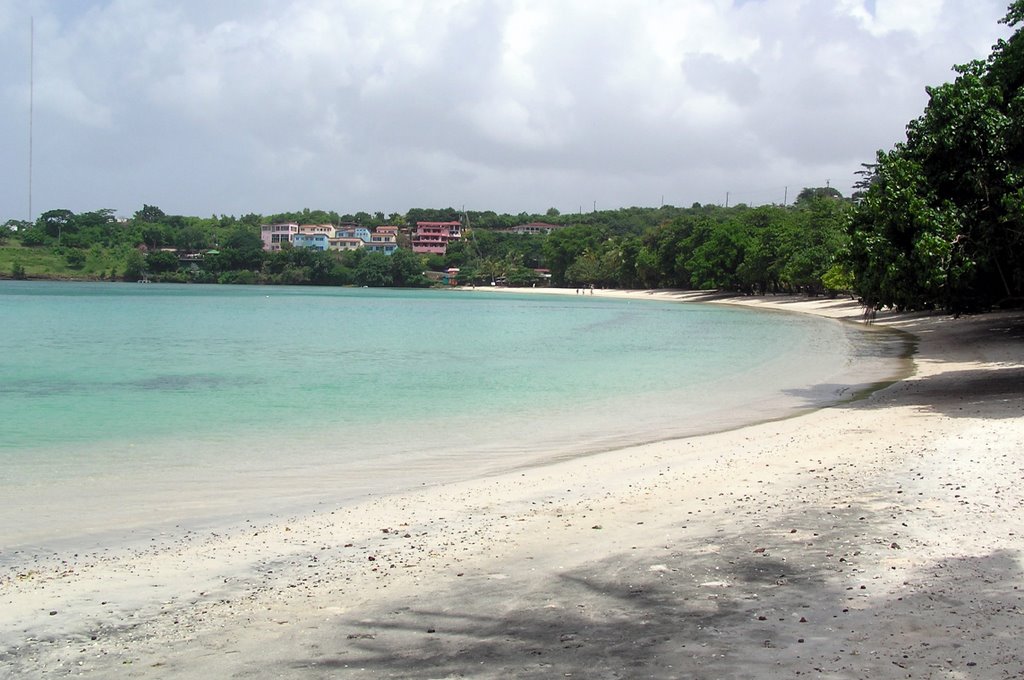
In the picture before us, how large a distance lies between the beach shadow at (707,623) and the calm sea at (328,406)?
4.47 m

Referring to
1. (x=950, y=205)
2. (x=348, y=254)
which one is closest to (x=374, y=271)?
(x=348, y=254)

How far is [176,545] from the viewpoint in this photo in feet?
26.6

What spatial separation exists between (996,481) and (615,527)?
388 cm

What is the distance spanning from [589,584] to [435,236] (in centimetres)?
17356

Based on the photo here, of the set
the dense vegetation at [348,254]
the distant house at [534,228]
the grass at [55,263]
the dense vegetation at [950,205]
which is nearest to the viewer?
the dense vegetation at [950,205]

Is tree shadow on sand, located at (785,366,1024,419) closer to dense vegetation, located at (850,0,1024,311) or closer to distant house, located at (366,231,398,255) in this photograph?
dense vegetation, located at (850,0,1024,311)

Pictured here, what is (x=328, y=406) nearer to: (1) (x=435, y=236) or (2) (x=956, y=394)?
(2) (x=956, y=394)

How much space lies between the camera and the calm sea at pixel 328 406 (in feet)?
35.2

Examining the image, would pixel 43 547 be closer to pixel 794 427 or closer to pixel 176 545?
pixel 176 545

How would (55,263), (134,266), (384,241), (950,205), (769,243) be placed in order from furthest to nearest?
(384,241), (134,266), (55,263), (769,243), (950,205)

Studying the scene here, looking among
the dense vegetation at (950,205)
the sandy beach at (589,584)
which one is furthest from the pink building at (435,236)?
the sandy beach at (589,584)

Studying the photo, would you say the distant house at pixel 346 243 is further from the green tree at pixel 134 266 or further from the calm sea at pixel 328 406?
the calm sea at pixel 328 406

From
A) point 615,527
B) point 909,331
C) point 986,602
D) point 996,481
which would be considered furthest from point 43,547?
point 909,331

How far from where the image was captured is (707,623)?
527cm
